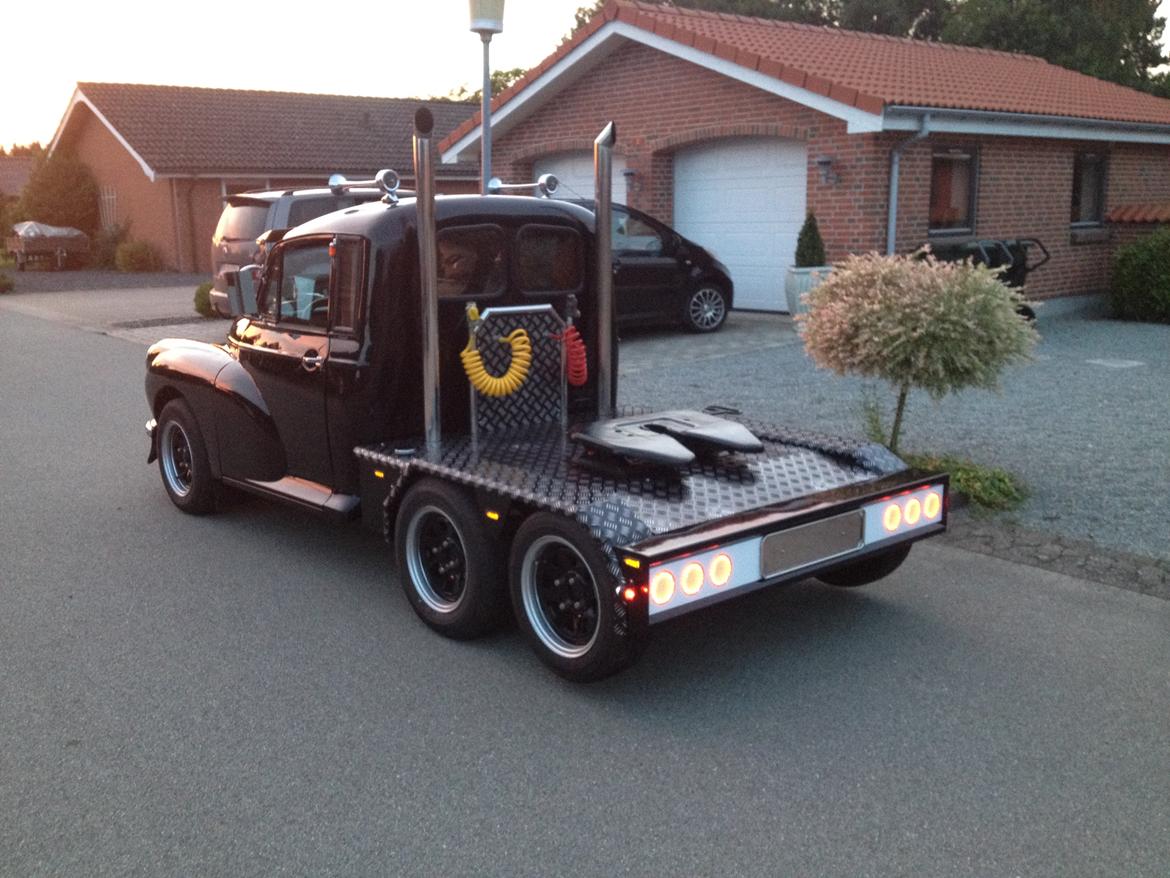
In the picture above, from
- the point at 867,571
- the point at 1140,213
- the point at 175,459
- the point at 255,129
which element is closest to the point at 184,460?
the point at 175,459

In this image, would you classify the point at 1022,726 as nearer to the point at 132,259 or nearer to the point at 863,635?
the point at 863,635

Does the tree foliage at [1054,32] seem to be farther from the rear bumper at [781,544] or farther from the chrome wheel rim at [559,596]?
the chrome wheel rim at [559,596]

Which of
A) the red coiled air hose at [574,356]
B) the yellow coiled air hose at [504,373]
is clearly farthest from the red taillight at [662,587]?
the red coiled air hose at [574,356]

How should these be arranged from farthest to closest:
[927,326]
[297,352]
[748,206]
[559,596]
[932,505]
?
[748,206] → [927,326] → [297,352] → [932,505] → [559,596]

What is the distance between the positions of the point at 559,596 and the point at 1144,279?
13975mm

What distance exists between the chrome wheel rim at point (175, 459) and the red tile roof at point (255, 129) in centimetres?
2464

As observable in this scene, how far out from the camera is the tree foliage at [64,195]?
36.5 m

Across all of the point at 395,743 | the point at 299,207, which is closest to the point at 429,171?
the point at 395,743

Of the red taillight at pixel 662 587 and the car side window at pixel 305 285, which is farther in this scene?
the car side window at pixel 305 285

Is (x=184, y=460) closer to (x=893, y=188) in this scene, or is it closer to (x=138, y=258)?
(x=893, y=188)

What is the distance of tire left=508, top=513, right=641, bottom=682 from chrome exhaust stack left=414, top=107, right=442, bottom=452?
0.91 metres

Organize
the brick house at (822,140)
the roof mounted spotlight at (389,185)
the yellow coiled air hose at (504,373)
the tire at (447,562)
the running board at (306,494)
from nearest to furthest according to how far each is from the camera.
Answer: the tire at (447,562), the yellow coiled air hose at (504,373), the roof mounted spotlight at (389,185), the running board at (306,494), the brick house at (822,140)

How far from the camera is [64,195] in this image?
1438 inches

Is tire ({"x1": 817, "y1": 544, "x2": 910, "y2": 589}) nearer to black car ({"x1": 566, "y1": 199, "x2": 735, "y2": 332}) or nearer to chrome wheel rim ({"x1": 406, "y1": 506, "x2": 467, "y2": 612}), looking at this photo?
chrome wheel rim ({"x1": 406, "y1": 506, "x2": 467, "y2": 612})
